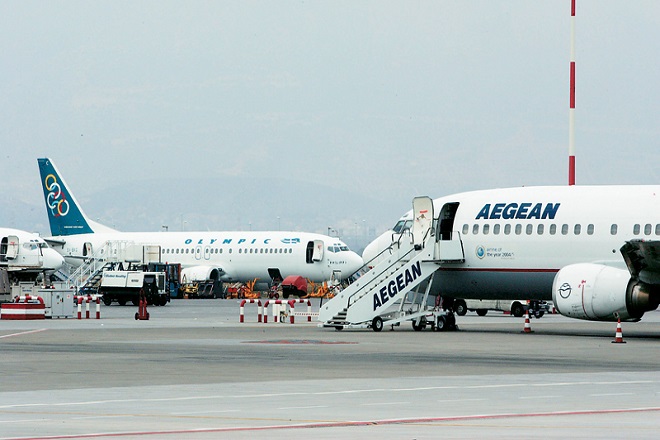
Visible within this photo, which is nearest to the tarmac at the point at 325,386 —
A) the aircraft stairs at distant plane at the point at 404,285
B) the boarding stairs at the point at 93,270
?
the aircraft stairs at distant plane at the point at 404,285

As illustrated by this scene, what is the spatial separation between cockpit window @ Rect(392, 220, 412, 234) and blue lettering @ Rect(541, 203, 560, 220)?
5.98 meters

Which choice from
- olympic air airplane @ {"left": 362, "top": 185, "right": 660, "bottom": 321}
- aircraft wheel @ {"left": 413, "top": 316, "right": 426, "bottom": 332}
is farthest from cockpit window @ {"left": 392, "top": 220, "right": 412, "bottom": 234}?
aircraft wheel @ {"left": 413, "top": 316, "right": 426, "bottom": 332}

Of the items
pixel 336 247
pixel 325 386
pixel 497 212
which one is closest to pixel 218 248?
pixel 336 247

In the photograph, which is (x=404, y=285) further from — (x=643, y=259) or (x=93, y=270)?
(x=93, y=270)

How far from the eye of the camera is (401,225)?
47.1 meters

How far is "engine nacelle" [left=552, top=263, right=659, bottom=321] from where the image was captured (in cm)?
3841

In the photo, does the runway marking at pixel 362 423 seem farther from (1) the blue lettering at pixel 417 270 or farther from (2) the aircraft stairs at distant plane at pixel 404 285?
(1) the blue lettering at pixel 417 270

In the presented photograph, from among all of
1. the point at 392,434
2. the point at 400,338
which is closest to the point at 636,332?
the point at 400,338

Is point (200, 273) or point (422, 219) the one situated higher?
point (422, 219)

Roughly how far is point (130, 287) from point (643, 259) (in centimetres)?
4341

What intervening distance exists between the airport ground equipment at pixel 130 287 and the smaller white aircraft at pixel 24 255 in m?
8.45

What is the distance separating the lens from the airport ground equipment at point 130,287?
7569cm

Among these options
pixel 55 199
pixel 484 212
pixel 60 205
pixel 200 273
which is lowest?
pixel 200 273

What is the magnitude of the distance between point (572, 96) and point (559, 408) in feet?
160
